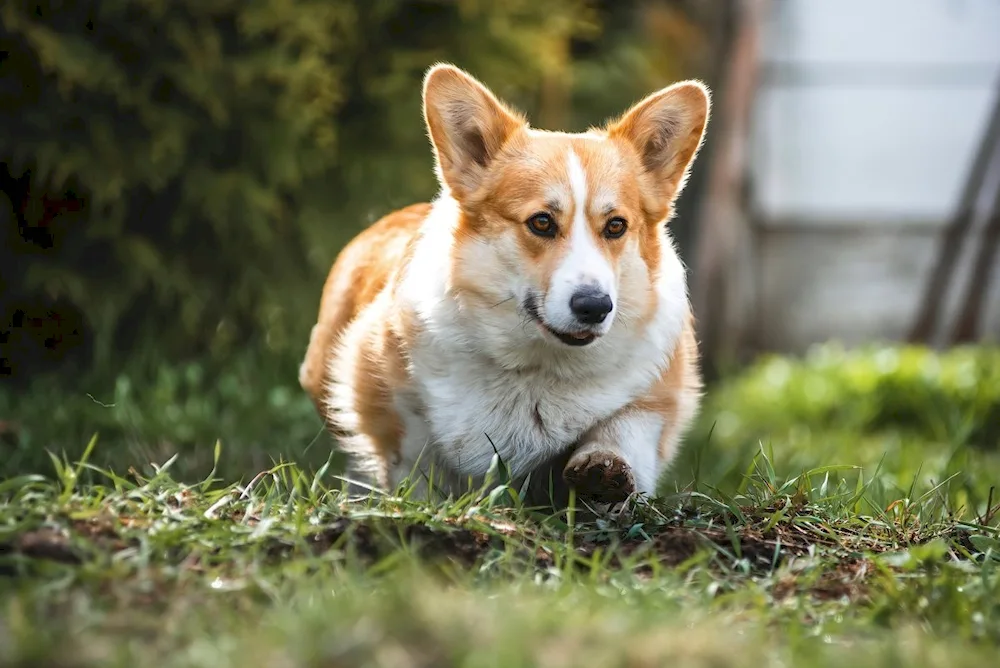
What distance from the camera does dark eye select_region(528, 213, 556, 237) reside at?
3346 millimetres

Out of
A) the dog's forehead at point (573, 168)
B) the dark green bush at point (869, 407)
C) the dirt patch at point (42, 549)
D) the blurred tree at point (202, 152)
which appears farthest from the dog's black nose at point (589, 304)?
the blurred tree at point (202, 152)

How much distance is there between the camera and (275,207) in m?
5.87

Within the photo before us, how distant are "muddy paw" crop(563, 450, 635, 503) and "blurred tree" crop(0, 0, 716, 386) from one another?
3.07 meters

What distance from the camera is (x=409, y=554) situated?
2492 millimetres

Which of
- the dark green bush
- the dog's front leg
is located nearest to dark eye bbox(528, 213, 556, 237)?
the dog's front leg

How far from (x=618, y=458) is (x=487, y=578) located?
27.1 inches

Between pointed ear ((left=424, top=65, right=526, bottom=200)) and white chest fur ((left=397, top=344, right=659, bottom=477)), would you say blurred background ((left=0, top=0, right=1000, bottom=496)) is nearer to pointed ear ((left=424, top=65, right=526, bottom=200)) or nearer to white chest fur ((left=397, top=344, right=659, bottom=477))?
white chest fur ((left=397, top=344, right=659, bottom=477))

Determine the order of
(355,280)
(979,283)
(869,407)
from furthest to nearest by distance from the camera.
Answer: (979,283)
(869,407)
(355,280)

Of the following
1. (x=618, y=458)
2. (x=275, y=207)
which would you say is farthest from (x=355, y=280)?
(x=275, y=207)

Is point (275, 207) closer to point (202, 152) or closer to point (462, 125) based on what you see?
point (202, 152)

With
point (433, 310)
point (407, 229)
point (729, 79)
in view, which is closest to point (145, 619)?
point (433, 310)

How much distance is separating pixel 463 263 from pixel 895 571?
1458 millimetres

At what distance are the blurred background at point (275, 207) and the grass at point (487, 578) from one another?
1.08m

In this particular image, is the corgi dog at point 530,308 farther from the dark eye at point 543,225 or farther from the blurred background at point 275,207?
the blurred background at point 275,207
